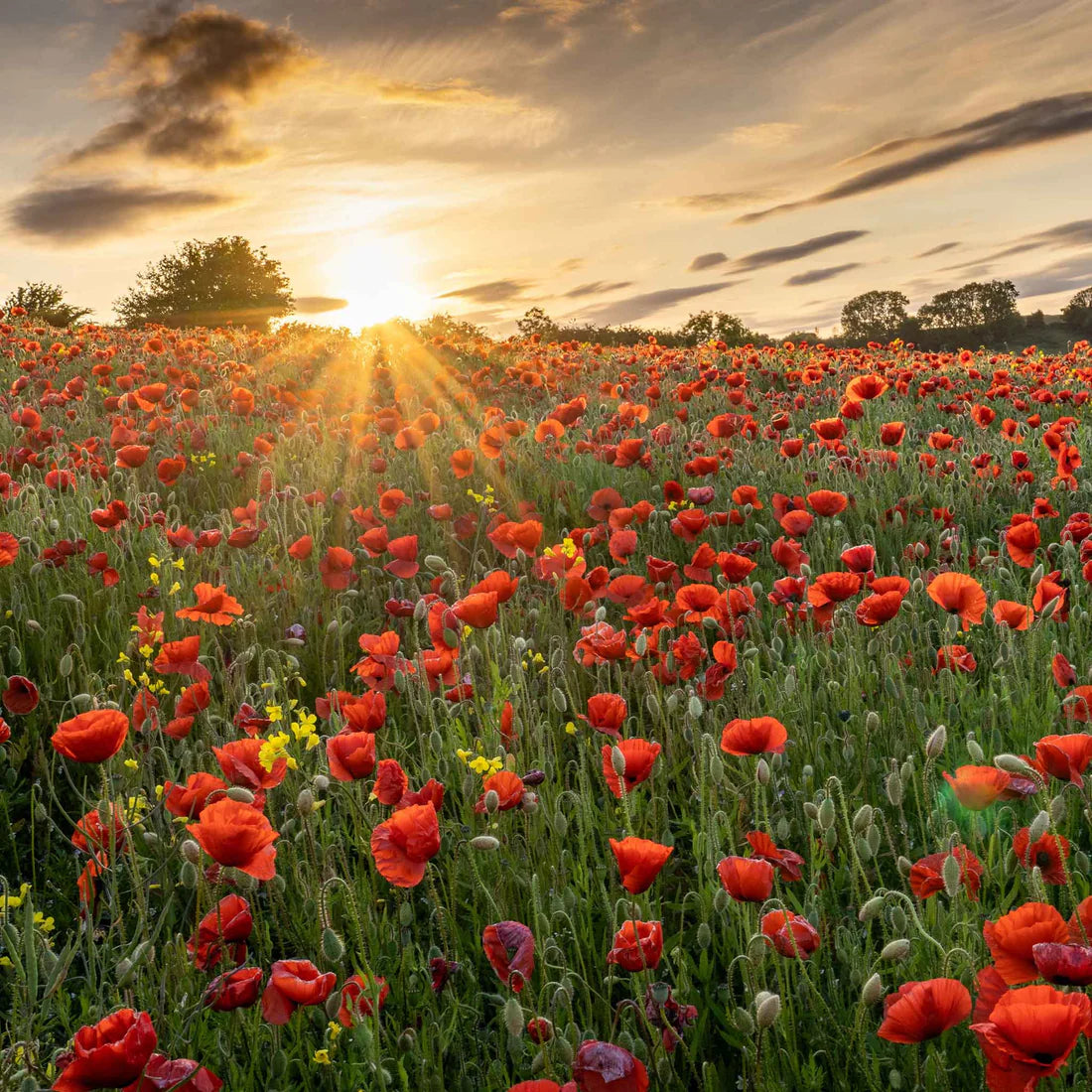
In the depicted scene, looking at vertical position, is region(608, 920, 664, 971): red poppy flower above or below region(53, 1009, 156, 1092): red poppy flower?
below

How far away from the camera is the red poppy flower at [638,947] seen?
1.58 m

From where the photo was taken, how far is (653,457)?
19.6 feet

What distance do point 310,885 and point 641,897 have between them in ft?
2.63

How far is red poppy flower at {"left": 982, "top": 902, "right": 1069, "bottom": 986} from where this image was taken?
4.16 feet

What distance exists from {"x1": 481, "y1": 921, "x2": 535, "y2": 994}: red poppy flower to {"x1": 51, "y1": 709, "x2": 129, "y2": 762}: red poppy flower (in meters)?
0.81

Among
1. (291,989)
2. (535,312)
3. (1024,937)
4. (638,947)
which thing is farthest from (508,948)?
(535,312)

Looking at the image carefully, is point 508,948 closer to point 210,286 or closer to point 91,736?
point 91,736

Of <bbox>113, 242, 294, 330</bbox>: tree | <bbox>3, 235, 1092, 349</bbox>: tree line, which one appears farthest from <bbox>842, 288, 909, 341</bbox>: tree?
<bbox>113, 242, 294, 330</bbox>: tree

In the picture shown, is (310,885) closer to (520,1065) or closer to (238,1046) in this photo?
(238,1046)

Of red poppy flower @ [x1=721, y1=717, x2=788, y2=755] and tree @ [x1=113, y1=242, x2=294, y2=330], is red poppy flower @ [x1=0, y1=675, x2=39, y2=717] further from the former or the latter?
tree @ [x1=113, y1=242, x2=294, y2=330]

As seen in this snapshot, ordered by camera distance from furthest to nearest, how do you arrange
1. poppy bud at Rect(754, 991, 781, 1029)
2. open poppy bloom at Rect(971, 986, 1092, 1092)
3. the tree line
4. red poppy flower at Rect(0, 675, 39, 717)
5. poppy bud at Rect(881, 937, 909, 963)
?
1. the tree line
2. red poppy flower at Rect(0, 675, 39, 717)
3. poppy bud at Rect(881, 937, 909, 963)
4. poppy bud at Rect(754, 991, 781, 1029)
5. open poppy bloom at Rect(971, 986, 1092, 1092)

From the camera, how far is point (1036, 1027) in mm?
1061

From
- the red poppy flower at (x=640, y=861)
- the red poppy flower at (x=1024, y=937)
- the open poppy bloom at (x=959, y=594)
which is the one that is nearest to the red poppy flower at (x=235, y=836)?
the red poppy flower at (x=640, y=861)

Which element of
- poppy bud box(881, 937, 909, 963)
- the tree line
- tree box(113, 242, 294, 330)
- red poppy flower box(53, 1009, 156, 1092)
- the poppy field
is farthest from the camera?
tree box(113, 242, 294, 330)
